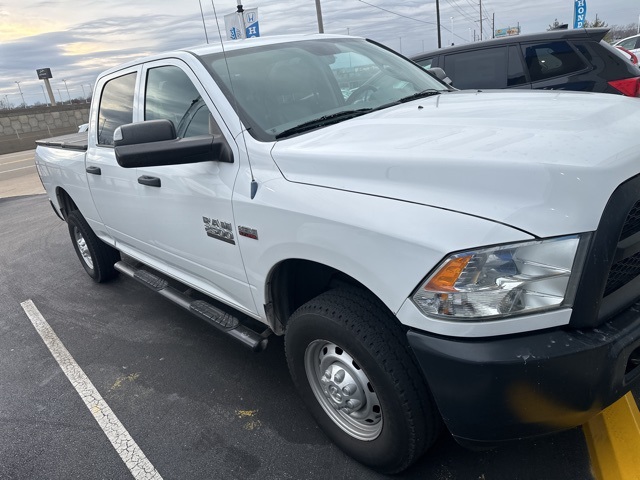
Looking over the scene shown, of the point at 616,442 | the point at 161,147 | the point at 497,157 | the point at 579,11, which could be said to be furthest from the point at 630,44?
the point at 161,147

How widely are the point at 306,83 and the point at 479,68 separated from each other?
438cm

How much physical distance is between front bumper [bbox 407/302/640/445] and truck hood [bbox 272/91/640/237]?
1.21 ft

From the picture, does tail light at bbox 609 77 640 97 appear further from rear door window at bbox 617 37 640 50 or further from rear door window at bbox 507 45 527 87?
rear door window at bbox 617 37 640 50

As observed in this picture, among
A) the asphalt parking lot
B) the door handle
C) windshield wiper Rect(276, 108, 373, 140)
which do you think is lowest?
the asphalt parking lot

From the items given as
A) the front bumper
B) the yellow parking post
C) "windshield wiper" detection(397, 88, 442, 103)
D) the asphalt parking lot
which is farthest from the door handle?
the yellow parking post

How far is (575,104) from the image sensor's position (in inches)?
85.2

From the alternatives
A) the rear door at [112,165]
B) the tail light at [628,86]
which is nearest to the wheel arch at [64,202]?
the rear door at [112,165]

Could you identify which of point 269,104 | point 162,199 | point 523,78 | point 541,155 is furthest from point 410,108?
point 523,78

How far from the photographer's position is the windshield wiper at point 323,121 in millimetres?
2473

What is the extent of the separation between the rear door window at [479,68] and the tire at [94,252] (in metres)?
4.83

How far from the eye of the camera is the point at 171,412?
9.54ft

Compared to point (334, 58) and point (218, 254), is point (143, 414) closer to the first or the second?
point (218, 254)

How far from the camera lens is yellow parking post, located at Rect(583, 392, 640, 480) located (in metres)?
2.03

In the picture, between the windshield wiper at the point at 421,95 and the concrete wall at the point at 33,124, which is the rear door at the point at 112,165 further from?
the concrete wall at the point at 33,124
